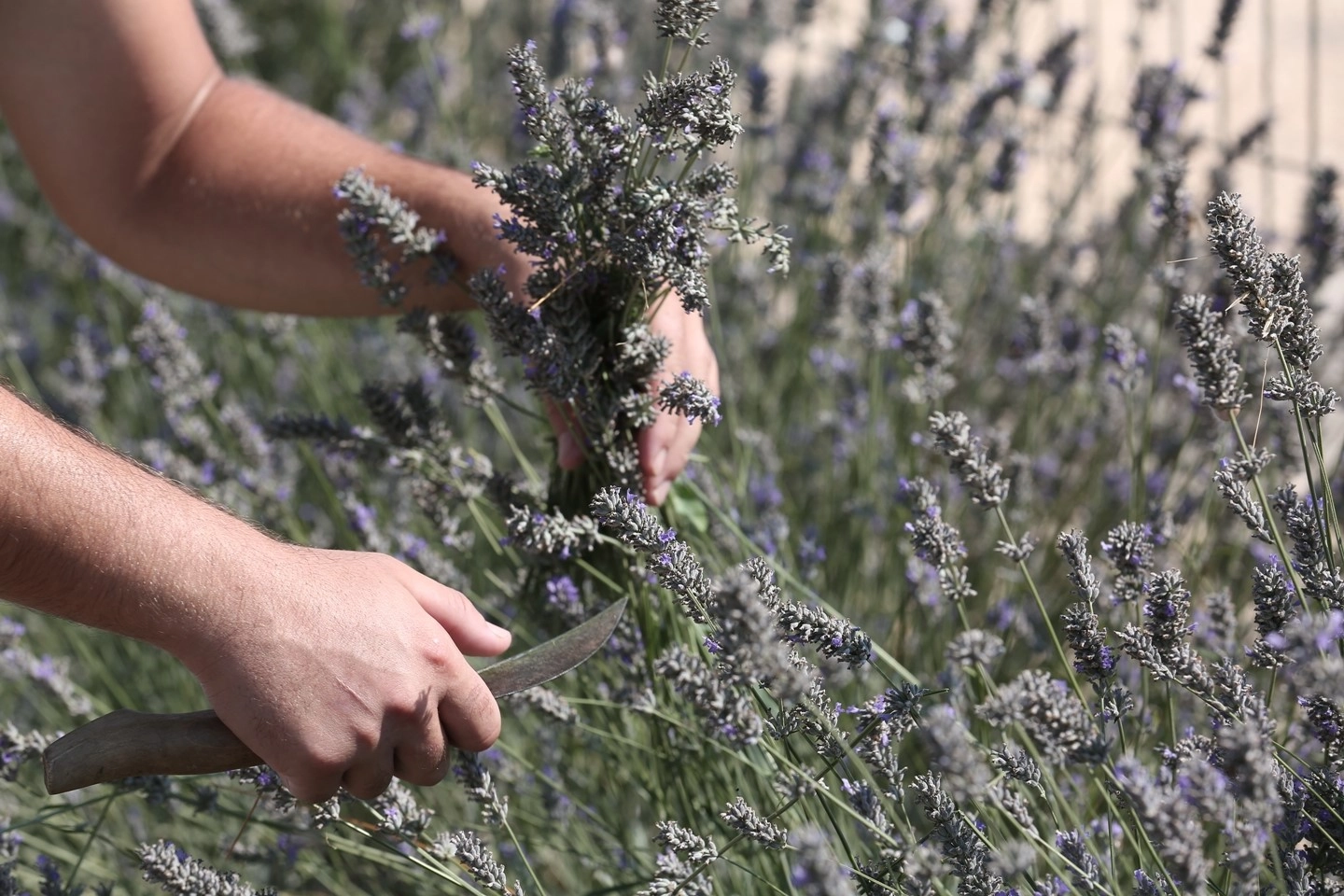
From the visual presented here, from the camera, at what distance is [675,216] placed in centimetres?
115

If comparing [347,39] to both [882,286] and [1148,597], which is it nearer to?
[882,286]

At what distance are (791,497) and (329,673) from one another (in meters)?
1.36

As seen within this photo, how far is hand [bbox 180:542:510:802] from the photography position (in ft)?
3.59

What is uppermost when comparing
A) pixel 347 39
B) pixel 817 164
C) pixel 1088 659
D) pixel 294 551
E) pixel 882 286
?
pixel 347 39

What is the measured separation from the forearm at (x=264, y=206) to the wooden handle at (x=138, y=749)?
61 centimetres

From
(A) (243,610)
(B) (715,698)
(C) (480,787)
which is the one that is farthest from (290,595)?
(B) (715,698)

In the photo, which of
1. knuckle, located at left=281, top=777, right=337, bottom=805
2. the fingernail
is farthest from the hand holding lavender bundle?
knuckle, located at left=281, top=777, right=337, bottom=805

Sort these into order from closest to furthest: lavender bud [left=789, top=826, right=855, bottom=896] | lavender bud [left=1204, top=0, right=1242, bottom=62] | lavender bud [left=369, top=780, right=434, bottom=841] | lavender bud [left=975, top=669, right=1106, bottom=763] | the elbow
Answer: lavender bud [left=789, top=826, right=855, bottom=896] < lavender bud [left=975, top=669, right=1106, bottom=763] < lavender bud [left=369, top=780, right=434, bottom=841] < the elbow < lavender bud [left=1204, top=0, right=1242, bottom=62]

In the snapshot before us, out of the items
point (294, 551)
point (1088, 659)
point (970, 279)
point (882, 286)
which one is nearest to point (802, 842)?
point (1088, 659)

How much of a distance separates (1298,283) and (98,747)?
1.24 m

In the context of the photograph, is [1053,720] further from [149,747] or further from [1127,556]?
[149,747]

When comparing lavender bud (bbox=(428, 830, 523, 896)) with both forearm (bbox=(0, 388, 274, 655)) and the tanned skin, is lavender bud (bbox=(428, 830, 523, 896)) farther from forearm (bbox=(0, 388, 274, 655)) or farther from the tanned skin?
forearm (bbox=(0, 388, 274, 655))

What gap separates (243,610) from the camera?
109cm

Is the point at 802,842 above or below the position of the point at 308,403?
below
